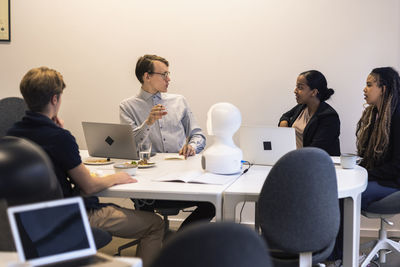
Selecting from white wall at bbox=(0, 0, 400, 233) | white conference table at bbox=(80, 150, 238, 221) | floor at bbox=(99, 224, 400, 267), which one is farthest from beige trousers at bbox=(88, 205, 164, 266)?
white wall at bbox=(0, 0, 400, 233)

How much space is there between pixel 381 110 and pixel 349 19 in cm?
106

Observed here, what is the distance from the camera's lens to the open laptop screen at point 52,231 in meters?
1.20

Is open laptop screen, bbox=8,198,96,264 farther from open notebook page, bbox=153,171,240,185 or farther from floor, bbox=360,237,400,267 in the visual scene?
floor, bbox=360,237,400,267

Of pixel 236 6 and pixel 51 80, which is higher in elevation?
pixel 236 6

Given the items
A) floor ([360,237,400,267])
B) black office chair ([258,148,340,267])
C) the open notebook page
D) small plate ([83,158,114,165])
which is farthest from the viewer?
floor ([360,237,400,267])

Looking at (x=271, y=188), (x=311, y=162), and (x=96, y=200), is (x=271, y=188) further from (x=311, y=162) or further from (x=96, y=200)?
(x=96, y=200)

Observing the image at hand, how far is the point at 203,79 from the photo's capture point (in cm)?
405

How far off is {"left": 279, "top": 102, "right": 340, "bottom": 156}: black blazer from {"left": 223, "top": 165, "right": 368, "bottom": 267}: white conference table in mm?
722

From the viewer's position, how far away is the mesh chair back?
6.04 ft

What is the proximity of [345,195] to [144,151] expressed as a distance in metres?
1.26

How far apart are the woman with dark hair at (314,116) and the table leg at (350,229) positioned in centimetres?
98

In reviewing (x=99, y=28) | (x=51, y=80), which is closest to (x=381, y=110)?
(x=51, y=80)

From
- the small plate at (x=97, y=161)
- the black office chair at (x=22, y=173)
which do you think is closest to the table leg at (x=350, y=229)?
the small plate at (x=97, y=161)

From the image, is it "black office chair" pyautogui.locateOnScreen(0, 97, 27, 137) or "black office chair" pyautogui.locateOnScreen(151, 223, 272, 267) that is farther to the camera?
"black office chair" pyautogui.locateOnScreen(0, 97, 27, 137)
